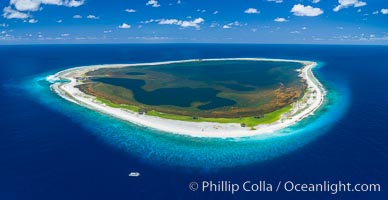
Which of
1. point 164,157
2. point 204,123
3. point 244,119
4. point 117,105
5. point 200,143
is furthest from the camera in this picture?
point 117,105

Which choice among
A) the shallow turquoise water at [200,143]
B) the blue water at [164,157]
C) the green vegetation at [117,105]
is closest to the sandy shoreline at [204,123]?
the green vegetation at [117,105]

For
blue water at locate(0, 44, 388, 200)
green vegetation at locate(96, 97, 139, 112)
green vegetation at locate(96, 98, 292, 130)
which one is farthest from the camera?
green vegetation at locate(96, 97, 139, 112)

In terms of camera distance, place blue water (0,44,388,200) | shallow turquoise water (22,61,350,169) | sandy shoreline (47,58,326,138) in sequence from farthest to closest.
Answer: sandy shoreline (47,58,326,138)
shallow turquoise water (22,61,350,169)
blue water (0,44,388,200)

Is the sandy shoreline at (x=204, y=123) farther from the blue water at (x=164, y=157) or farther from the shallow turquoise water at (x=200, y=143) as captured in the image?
the blue water at (x=164, y=157)

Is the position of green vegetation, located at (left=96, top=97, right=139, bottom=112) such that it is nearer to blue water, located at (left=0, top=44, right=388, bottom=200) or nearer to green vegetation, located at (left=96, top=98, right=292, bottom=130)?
green vegetation, located at (left=96, top=98, right=292, bottom=130)

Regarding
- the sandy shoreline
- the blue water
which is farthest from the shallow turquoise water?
the sandy shoreline

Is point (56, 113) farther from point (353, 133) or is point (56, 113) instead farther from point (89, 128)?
point (353, 133)

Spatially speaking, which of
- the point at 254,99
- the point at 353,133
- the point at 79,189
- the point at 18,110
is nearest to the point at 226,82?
the point at 254,99

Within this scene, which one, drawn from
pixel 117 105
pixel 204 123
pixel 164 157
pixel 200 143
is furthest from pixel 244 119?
pixel 117 105

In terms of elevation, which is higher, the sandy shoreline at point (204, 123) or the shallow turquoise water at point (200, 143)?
the sandy shoreline at point (204, 123)

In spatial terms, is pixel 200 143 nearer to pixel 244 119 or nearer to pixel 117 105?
pixel 244 119

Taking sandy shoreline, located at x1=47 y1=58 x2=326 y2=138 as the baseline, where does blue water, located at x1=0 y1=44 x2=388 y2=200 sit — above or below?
below
